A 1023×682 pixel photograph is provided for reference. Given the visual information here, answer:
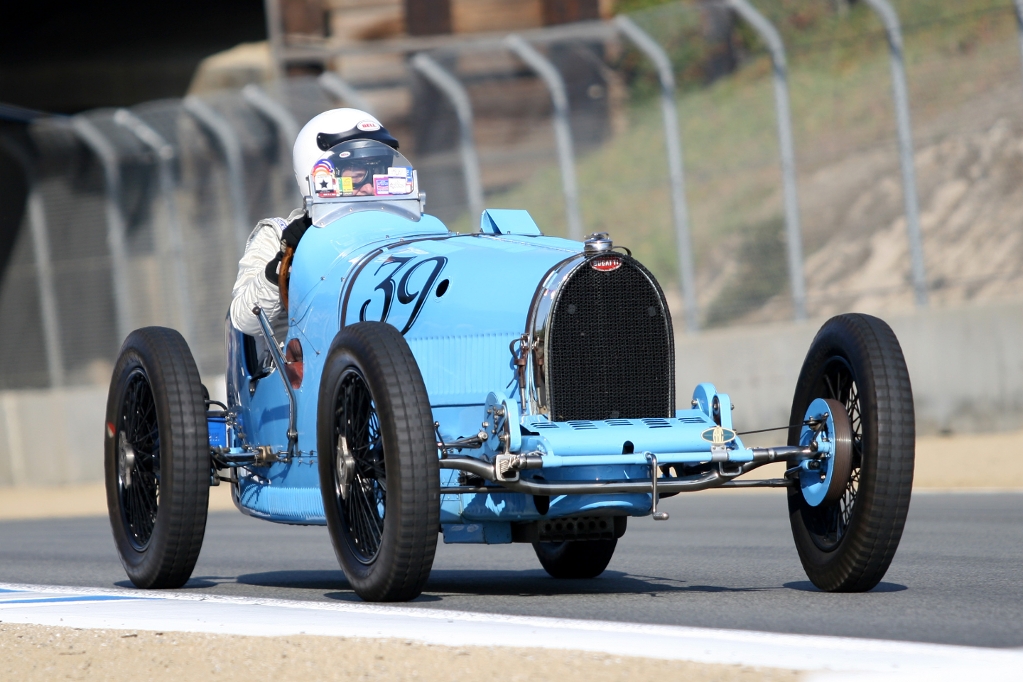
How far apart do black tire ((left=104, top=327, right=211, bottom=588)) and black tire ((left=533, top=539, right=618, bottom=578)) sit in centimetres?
167

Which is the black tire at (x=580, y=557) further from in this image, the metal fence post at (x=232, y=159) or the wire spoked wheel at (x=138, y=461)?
the metal fence post at (x=232, y=159)

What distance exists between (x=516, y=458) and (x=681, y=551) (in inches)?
132

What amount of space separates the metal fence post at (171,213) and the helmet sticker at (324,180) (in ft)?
38.8

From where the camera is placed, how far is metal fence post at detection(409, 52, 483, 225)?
16.9 metres

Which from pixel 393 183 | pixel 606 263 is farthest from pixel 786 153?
pixel 606 263

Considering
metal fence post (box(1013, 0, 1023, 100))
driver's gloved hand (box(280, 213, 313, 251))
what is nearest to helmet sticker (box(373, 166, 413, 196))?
driver's gloved hand (box(280, 213, 313, 251))

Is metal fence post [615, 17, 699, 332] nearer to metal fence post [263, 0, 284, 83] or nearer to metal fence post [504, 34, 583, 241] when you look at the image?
metal fence post [504, 34, 583, 241]

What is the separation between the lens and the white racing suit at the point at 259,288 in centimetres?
768

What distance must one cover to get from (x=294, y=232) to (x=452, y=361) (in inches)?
59.3

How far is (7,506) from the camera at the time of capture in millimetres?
18312

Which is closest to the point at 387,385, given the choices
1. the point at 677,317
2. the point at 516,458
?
the point at 516,458

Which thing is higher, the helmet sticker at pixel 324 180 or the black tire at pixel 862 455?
the helmet sticker at pixel 324 180

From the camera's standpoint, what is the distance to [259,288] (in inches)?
302

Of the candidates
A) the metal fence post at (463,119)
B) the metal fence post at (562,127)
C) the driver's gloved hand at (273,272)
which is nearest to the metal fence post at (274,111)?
the metal fence post at (463,119)
